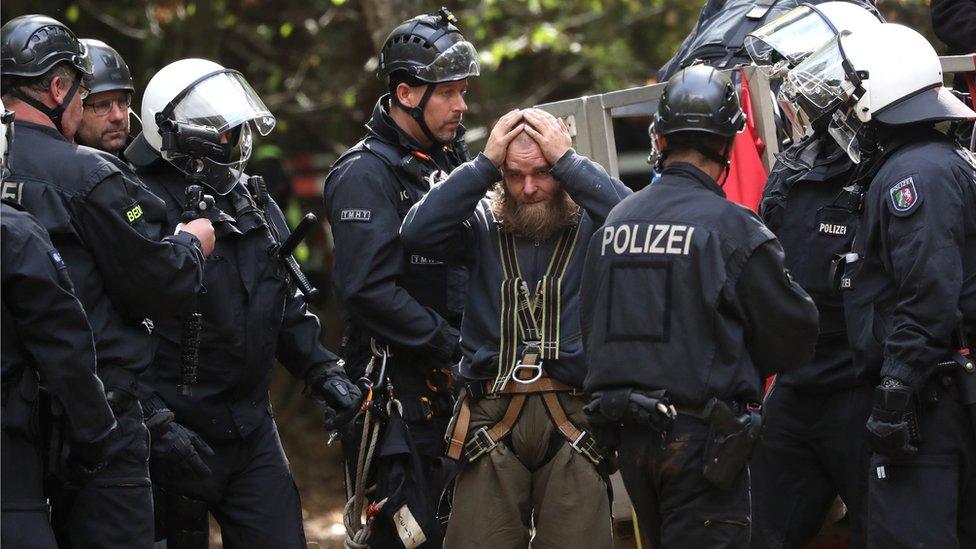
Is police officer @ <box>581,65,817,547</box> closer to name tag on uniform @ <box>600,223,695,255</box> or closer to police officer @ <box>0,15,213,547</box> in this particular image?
name tag on uniform @ <box>600,223,695,255</box>

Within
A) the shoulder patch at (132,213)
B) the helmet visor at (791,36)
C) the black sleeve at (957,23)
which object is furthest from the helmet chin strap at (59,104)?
the black sleeve at (957,23)

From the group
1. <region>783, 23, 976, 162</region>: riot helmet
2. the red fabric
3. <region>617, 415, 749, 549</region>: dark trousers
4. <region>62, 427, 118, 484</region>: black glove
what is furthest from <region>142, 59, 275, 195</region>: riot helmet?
<region>783, 23, 976, 162</region>: riot helmet

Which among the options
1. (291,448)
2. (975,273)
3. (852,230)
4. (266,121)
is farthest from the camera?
(291,448)

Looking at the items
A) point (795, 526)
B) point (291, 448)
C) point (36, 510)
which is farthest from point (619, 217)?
point (291, 448)

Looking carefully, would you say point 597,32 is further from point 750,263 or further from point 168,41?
point 750,263

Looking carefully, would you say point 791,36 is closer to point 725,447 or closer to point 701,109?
point 701,109

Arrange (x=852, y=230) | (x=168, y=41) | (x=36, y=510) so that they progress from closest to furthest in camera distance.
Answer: (x=36, y=510) < (x=852, y=230) < (x=168, y=41)

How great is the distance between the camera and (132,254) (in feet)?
17.3

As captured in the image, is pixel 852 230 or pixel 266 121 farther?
pixel 266 121

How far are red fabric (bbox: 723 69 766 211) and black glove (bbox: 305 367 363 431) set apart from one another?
71.9 inches

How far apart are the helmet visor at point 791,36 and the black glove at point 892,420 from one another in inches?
63.4

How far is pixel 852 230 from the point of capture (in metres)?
5.86

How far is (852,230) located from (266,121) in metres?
2.45

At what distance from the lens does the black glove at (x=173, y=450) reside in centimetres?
557
